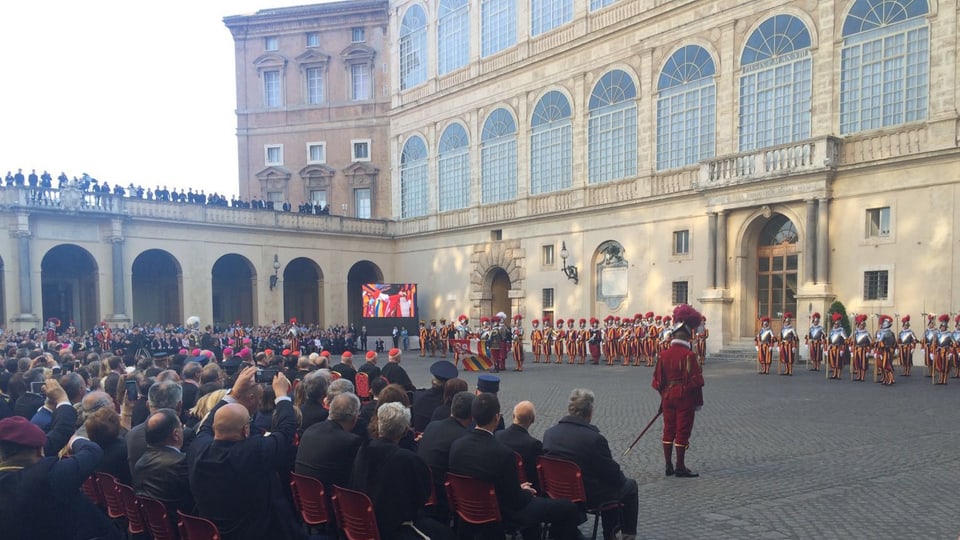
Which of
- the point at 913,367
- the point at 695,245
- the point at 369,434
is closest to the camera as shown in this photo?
the point at 369,434

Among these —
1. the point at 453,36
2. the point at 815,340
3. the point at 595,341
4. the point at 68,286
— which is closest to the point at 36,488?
the point at 815,340

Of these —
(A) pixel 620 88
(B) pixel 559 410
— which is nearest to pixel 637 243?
(A) pixel 620 88

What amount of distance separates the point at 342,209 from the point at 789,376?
29.8m

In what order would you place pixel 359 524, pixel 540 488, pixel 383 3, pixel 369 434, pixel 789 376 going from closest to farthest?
pixel 359 524
pixel 369 434
pixel 540 488
pixel 789 376
pixel 383 3

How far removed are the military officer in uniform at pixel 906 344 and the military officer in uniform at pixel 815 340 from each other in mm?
1880

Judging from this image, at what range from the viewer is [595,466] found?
5648 mm

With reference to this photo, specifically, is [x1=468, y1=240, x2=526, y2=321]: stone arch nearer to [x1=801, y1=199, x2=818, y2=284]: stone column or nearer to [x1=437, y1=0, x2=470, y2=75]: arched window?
[x1=437, y1=0, x2=470, y2=75]: arched window

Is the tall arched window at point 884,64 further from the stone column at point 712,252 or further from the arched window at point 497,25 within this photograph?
the arched window at point 497,25

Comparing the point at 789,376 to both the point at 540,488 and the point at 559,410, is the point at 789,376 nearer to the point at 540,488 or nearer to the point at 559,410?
the point at 559,410

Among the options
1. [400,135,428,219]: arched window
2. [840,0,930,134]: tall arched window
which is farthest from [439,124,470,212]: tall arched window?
[840,0,930,134]: tall arched window

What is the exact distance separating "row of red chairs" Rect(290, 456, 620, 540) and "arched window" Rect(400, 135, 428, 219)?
32.7 m

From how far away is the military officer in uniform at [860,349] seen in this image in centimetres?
1748

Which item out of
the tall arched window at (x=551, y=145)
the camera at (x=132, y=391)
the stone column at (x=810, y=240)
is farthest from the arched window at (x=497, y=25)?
the camera at (x=132, y=391)

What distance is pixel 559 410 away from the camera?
13.4m
